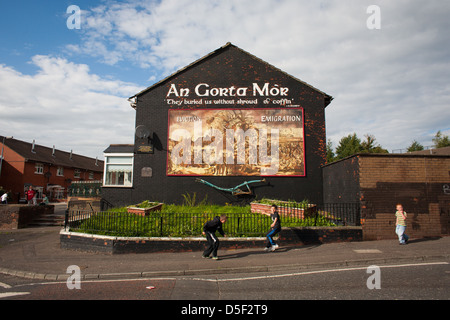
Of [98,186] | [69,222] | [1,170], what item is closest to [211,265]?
[69,222]

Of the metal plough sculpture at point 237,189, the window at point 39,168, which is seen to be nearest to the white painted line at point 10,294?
the metal plough sculpture at point 237,189

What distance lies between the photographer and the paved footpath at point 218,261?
7848 millimetres

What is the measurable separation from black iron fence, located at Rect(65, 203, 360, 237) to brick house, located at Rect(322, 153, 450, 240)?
76cm

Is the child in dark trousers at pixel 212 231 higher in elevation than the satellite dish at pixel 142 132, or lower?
lower

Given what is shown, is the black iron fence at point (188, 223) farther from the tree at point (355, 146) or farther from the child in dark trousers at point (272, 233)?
the tree at point (355, 146)

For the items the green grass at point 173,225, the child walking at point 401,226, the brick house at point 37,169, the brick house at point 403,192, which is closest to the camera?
the child walking at point 401,226

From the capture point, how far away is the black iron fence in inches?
423

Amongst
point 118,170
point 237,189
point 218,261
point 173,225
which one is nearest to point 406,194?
point 237,189

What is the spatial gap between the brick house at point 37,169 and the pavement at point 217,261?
26701 millimetres

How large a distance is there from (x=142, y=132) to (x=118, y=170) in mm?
3081

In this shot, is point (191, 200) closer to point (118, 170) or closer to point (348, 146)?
point (118, 170)

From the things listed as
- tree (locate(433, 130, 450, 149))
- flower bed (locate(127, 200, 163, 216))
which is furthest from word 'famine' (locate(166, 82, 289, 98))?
tree (locate(433, 130, 450, 149))

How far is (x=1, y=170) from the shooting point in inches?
1358
